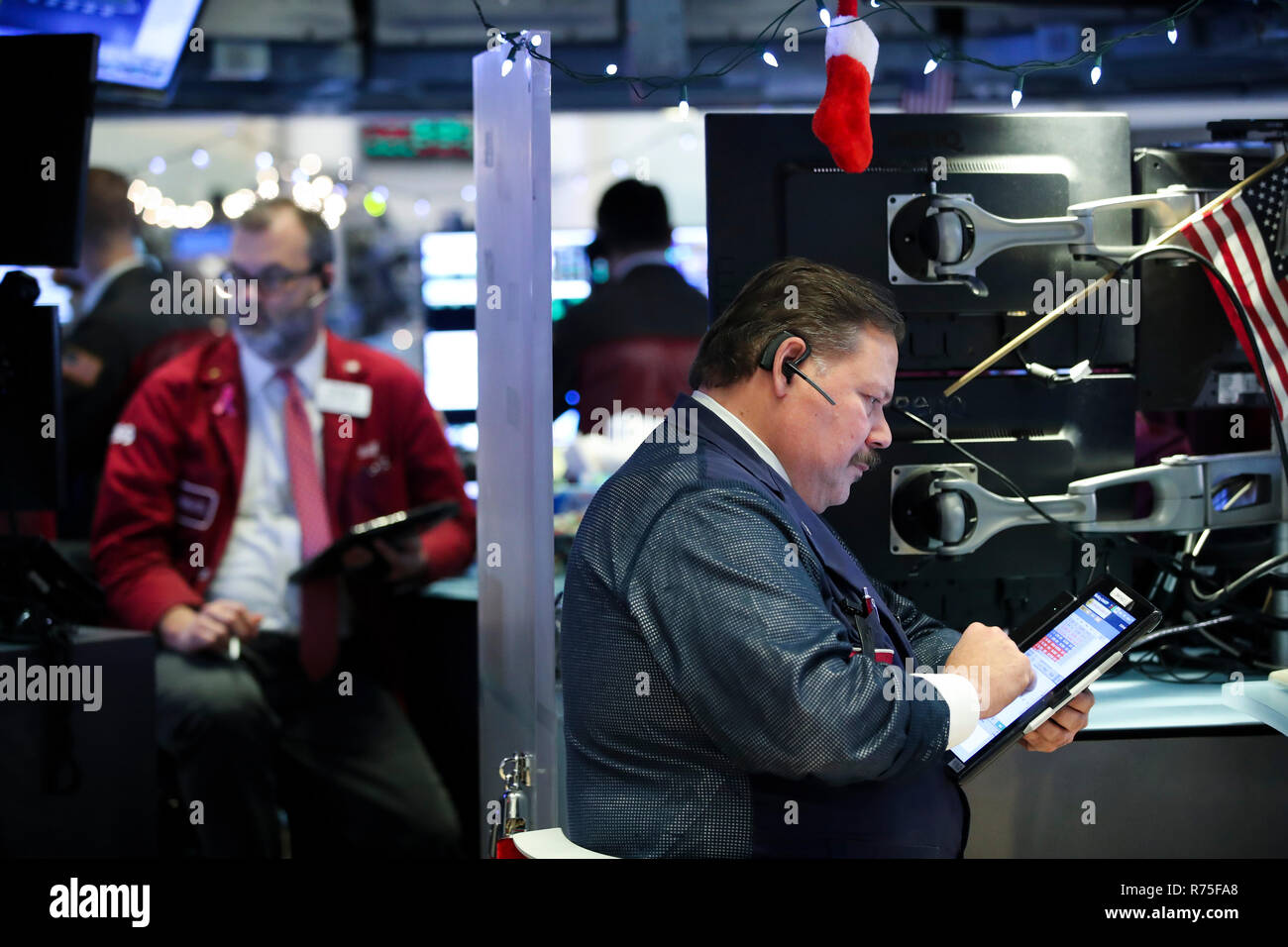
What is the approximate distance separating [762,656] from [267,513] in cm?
202

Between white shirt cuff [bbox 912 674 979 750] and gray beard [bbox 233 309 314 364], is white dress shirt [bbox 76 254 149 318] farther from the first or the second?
white shirt cuff [bbox 912 674 979 750]

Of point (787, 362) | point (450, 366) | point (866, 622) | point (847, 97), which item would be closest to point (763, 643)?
point (866, 622)

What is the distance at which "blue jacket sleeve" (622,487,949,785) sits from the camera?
1.41 meters

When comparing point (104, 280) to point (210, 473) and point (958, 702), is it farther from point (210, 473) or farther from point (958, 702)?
point (958, 702)

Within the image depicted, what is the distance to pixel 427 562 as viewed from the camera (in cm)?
318

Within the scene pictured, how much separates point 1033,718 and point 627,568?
596mm

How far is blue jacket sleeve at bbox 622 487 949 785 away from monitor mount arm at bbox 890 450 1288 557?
0.62m

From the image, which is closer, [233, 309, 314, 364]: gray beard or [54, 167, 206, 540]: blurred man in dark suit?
[233, 309, 314, 364]: gray beard

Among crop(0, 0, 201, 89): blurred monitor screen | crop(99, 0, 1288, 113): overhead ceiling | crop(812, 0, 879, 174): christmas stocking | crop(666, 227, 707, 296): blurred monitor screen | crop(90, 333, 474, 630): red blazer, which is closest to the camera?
crop(812, 0, 879, 174): christmas stocking

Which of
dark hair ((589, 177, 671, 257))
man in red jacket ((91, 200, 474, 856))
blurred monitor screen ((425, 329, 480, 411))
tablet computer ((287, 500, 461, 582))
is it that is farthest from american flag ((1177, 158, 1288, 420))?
blurred monitor screen ((425, 329, 480, 411))

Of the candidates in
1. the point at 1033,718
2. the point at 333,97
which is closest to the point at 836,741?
the point at 1033,718

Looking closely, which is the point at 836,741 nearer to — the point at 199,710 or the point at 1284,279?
the point at 1284,279

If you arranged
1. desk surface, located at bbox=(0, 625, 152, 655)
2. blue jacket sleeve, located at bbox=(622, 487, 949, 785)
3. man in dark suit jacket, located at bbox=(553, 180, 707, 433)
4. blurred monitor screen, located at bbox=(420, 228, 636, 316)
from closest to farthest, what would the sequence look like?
1. blue jacket sleeve, located at bbox=(622, 487, 949, 785)
2. desk surface, located at bbox=(0, 625, 152, 655)
3. man in dark suit jacket, located at bbox=(553, 180, 707, 433)
4. blurred monitor screen, located at bbox=(420, 228, 636, 316)

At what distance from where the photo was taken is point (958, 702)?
1.56 metres
